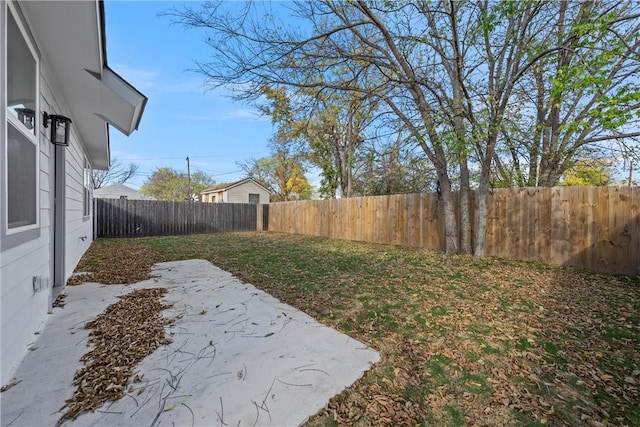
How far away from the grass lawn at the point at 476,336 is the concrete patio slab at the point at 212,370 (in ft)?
0.70

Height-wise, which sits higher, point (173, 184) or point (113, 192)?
point (173, 184)

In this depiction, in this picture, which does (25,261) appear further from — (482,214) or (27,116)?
(482,214)

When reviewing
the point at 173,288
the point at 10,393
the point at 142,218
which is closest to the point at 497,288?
the point at 173,288

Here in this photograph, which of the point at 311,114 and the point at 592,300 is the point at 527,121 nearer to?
the point at 592,300

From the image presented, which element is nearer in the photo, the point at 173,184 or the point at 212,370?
the point at 212,370

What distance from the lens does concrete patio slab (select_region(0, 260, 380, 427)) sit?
1.57 meters

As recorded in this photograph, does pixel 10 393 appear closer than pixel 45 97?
Yes

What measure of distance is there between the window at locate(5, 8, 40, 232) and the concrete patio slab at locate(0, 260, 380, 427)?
104cm

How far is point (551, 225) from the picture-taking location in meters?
5.36

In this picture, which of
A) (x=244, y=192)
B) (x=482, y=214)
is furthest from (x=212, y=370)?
(x=244, y=192)

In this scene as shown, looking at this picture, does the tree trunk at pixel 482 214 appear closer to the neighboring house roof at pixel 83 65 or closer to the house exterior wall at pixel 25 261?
the neighboring house roof at pixel 83 65

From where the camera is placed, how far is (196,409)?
161cm

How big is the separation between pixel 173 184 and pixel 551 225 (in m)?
35.2

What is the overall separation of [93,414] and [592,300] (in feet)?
16.6
